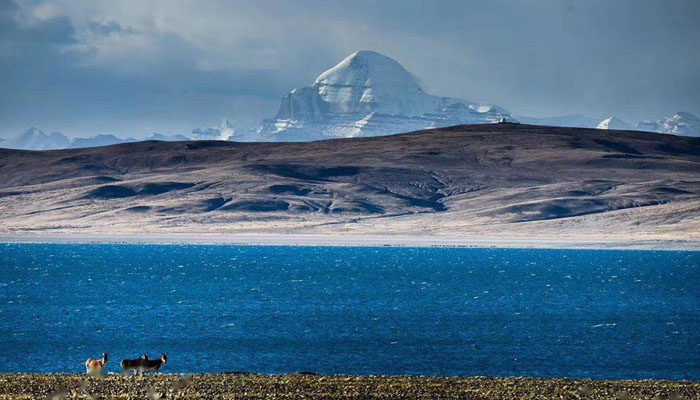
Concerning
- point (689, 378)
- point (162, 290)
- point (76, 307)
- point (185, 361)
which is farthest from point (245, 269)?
point (689, 378)

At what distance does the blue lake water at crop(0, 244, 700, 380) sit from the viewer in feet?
145

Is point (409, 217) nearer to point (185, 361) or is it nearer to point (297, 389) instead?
point (185, 361)

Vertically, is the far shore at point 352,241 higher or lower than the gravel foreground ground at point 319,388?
higher

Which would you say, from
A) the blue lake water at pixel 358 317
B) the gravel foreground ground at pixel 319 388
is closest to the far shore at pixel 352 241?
the blue lake water at pixel 358 317

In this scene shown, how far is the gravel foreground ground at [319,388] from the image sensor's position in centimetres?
2872

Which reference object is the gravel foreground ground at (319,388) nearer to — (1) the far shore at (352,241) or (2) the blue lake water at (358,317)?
(2) the blue lake water at (358,317)

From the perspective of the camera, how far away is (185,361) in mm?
43938

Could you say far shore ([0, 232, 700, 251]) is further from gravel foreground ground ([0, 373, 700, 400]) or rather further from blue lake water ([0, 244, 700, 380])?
gravel foreground ground ([0, 373, 700, 400])

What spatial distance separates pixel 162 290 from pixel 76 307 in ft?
45.6

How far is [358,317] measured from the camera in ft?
198

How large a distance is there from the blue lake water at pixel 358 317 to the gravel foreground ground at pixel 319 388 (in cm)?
856

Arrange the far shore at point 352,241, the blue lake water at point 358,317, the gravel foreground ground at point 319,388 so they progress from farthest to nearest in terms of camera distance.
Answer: the far shore at point 352,241
the blue lake water at point 358,317
the gravel foreground ground at point 319,388

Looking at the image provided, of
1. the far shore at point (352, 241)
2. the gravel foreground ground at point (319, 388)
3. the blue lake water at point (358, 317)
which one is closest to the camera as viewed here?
the gravel foreground ground at point (319, 388)

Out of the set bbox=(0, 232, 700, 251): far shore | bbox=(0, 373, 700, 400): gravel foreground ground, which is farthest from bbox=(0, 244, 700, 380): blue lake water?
bbox=(0, 232, 700, 251): far shore
